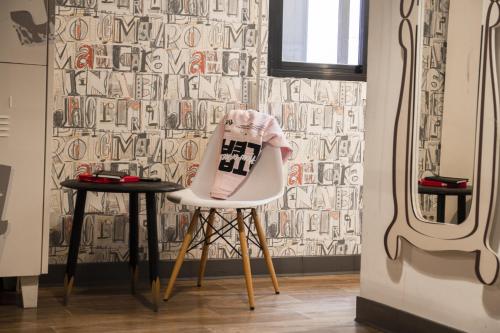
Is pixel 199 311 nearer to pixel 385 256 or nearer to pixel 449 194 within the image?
pixel 385 256

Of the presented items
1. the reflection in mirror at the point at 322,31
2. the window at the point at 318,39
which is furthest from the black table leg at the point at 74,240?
the reflection in mirror at the point at 322,31

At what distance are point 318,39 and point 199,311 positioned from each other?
190 cm

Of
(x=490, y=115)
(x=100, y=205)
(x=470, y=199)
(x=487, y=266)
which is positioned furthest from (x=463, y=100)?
(x=100, y=205)

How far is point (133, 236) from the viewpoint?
3799 millimetres

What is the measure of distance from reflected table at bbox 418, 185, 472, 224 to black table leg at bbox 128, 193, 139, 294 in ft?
4.95

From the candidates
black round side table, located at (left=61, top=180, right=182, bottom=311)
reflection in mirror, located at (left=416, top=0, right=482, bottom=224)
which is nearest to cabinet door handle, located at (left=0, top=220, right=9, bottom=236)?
black round side table, located at (left=61, top=180, right=182, bottom=311)

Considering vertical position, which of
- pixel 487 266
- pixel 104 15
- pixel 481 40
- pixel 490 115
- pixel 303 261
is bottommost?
pixel 303 261

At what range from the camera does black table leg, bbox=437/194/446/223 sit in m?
2.82

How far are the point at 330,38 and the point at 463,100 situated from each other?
194 centimetres

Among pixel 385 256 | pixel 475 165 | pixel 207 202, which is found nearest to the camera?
pixel 475 165

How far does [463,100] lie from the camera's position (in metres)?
2.74

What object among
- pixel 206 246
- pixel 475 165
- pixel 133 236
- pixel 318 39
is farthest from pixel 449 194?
pixel 318 39

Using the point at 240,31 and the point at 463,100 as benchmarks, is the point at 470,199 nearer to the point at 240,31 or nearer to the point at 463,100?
the point at 463,100

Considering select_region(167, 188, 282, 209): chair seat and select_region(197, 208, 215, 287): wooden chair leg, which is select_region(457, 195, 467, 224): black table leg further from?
select_region(197, 208, 215, 287): wooden chair leg
